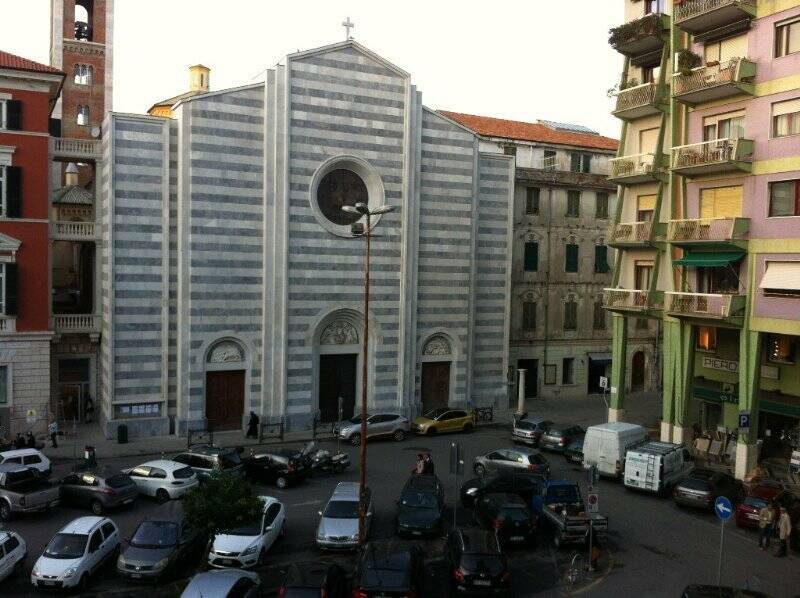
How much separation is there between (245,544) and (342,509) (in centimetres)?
345

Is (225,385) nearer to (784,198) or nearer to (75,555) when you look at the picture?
(75,555)

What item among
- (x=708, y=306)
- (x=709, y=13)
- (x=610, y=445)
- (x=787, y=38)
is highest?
(x=709, y=13)

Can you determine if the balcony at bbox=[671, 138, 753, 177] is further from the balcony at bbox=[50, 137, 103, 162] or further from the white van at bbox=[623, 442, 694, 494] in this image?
the balcony at bbox=[50, 137, 103, 162]

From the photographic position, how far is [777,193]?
2850 cm

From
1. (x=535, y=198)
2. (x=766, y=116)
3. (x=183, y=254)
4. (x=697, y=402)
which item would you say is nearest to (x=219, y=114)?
(x=183, y=254)

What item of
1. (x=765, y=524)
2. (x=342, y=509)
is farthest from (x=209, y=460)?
(x=765, y=524)

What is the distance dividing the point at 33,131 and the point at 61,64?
88.7 feet

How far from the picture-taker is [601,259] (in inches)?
1932

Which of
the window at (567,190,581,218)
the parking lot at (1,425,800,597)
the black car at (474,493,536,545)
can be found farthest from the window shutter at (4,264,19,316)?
the window at (567,190,581,218)

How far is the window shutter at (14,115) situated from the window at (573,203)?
106 ft

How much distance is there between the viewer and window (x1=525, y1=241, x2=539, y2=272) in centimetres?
4662

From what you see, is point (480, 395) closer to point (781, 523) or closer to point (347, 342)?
point (347, 342)

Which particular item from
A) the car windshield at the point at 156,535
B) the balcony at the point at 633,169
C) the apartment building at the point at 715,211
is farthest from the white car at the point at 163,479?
the balcony at the point at 633,169

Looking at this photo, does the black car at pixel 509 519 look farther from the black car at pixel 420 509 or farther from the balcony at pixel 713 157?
the balcony at pixel 713 157
